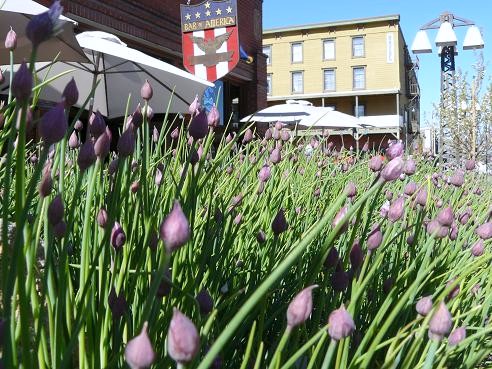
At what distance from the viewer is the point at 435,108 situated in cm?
1519

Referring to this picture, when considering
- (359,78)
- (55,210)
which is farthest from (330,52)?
(55,210)

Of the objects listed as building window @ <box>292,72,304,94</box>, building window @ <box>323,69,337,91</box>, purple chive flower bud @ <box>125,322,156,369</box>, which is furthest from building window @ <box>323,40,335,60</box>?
purple chive flower bud @ <box>125,322,156,369</box>

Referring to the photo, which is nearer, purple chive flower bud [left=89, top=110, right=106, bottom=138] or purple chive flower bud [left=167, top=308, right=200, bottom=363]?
purple chive flower bud [left=167, top=308, right=200, bottom=363]

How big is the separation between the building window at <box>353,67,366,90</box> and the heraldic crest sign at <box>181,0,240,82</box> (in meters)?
27.5

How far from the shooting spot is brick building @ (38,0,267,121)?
800 cm

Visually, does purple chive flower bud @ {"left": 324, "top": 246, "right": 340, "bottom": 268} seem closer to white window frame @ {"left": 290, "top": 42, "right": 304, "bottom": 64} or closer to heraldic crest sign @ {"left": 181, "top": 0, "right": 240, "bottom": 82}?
heraldic crest sign @ {"left": 181, "top": 0, "right": 240, "bottom": 82}

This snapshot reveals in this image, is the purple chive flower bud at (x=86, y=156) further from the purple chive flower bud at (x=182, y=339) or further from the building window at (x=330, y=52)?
the building window at (x=330, y=52)

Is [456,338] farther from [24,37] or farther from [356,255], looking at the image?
[24,37]

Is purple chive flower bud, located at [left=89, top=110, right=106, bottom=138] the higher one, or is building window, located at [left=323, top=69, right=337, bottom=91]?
building window, located at [left=323, top=69, right=337, bottom=91]

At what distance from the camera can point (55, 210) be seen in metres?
0.66

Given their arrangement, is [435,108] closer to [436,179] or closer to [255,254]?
[436,179]

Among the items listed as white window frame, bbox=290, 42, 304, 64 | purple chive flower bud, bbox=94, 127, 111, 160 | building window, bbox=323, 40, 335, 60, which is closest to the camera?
purple chive flower bud, bbox=94, 127, 111, 160

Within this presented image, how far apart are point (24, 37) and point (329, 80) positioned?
3202cm

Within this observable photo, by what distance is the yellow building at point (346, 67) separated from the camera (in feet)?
108
